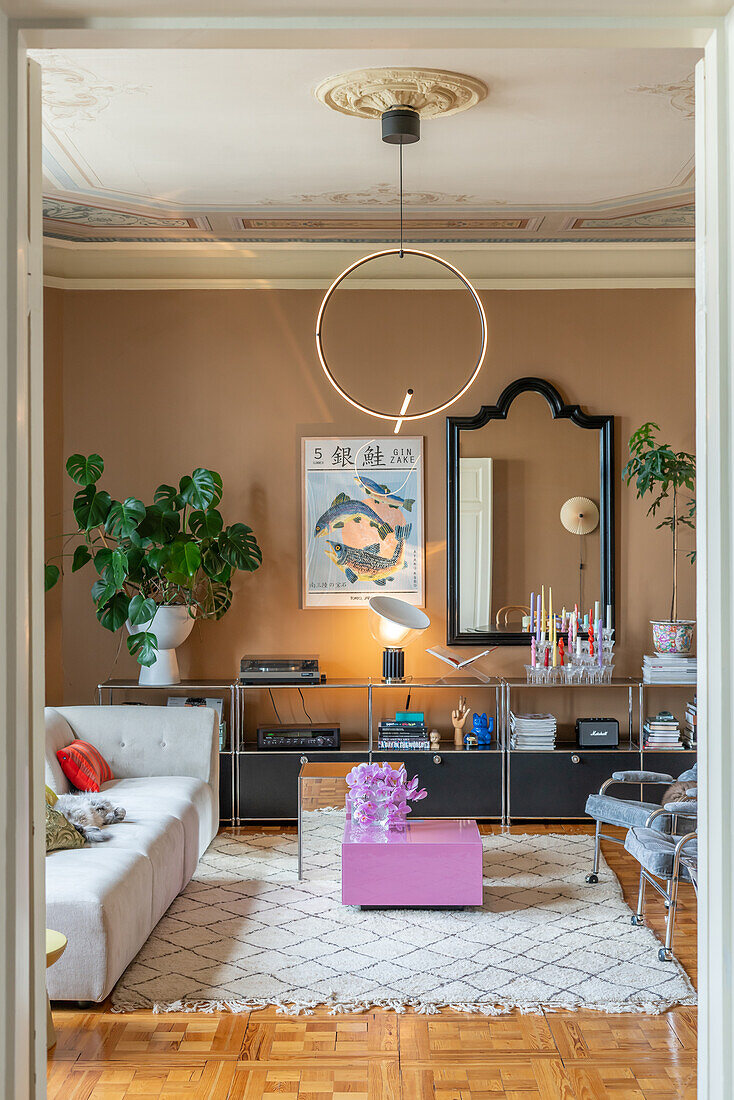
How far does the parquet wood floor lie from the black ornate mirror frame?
2833 millimetres

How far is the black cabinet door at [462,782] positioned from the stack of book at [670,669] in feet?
3.12

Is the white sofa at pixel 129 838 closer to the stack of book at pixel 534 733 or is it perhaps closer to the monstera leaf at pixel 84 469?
the monstera leaf at pixel 84 469

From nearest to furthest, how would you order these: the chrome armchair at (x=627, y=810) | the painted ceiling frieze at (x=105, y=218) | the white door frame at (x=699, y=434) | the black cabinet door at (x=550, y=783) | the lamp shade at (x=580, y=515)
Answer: the white door frame at (x=699, y=434) → the chrome armchair at (x=627, y=810) → the painted ceiling frieze at (x=105, y=218) → the black cabinet door at (x=550, y=783) → the lamp shade at (x=580, y=515)

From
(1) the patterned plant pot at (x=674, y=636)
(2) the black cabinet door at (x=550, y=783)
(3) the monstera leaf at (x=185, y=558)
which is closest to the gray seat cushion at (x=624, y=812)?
(2) the black cabinet door at (x=550, y=783)

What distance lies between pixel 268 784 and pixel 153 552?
1401 mm

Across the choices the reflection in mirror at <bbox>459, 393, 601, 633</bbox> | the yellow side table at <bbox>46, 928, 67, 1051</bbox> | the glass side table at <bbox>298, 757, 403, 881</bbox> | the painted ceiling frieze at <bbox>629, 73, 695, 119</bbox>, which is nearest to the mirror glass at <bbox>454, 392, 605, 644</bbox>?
the reflection in mirror at <bbox>459, 393, 601, 633</bbox>

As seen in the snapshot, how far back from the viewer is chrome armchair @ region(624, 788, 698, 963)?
141 inches

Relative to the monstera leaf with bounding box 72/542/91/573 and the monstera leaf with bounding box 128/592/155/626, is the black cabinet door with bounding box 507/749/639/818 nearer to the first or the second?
the monstera leaf with bounding box 128/592/155/626

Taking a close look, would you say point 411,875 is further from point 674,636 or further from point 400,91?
point 400,91

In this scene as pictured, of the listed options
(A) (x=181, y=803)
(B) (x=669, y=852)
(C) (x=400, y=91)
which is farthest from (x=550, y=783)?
(C) (x=400, y=91)

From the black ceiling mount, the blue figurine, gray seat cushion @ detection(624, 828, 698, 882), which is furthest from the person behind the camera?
the blue figurine

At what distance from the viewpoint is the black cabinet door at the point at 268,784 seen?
18.1ft

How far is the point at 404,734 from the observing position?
18.4ft

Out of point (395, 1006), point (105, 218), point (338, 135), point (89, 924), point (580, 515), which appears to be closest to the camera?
point (89, 924)
